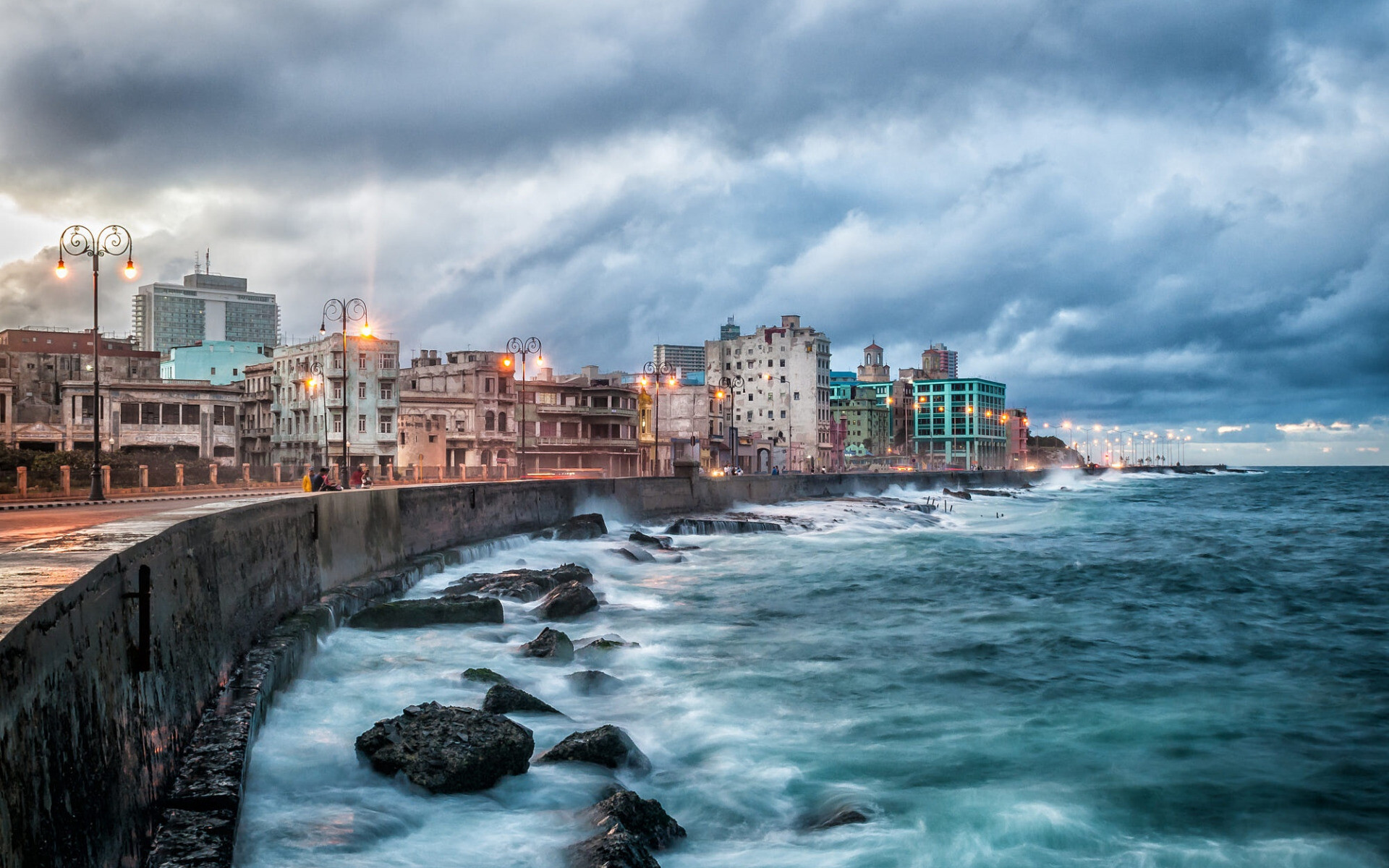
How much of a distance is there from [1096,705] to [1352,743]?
130 inches

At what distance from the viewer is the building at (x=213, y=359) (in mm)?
89688

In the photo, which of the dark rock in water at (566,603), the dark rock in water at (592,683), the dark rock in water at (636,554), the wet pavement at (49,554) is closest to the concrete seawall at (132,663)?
the wet pavement at (49,554)

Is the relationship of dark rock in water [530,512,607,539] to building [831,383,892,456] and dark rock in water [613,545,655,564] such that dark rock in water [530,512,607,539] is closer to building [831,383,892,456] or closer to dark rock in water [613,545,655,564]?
dark rock in water [613,545,655,564]

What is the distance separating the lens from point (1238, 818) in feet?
34.1

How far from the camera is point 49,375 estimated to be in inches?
2596

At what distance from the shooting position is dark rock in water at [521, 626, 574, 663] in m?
15.2

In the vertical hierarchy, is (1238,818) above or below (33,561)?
below

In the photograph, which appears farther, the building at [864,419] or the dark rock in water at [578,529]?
the building at [864,419]

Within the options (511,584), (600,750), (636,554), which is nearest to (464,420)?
(636,554)

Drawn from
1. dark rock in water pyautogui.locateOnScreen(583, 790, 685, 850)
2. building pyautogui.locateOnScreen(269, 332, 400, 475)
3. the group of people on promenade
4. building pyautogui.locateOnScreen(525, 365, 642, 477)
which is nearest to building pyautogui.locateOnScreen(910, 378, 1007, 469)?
building pyautogui.locateOnScreen(525, 365, 642, 477)

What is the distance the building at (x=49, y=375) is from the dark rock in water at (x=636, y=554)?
35856 millimetres

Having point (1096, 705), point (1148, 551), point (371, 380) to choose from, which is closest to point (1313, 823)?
point (1096, 705)

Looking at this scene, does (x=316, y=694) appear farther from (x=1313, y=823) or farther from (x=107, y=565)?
(x=1313, y=823)

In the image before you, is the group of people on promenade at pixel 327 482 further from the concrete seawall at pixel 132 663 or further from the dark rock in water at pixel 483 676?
the dark rock in water at pixel 483 676
